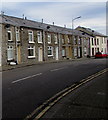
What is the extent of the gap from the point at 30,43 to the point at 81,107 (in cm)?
2390

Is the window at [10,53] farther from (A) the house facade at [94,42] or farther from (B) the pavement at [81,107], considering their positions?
(A) the house facade at [94,42]

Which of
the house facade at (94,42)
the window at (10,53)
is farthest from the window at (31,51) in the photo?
the house facade at (94,42)

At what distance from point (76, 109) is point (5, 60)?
19349 mm

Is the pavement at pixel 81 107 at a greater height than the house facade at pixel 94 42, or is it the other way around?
the house facade at pixel 94 42

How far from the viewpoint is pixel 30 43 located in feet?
95.1

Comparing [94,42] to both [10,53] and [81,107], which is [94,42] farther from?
[81,107]

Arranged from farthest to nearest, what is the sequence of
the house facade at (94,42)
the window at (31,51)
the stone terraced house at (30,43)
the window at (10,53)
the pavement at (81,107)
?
the house facade at (94,42) → the window at (31,51) → the window at (10,53) → the stone terraced house at (30,43) → the pavement at (81,107)

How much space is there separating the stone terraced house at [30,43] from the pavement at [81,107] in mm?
17648

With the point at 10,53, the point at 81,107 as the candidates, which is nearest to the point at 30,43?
the point at 10,53

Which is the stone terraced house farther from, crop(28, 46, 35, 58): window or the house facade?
the house facade

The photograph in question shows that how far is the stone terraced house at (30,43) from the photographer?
24181 millimetres

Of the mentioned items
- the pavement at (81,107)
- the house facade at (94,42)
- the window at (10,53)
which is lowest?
the pavement at (81,107)

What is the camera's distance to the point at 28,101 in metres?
6.80

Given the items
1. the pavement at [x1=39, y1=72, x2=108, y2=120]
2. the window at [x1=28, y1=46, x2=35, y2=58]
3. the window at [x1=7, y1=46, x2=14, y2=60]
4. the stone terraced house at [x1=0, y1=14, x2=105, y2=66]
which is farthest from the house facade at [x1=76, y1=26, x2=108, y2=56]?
the pavement at [x1=39, y1=72, x2=108, y2=120]
